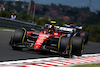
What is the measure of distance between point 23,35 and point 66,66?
336cm

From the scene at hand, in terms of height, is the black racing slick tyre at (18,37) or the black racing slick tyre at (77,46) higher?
the black racing slick tyre at (18,37)

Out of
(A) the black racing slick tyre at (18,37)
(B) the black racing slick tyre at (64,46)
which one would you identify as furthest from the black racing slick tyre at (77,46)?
(A) the black racing slick tyre at (18,37)

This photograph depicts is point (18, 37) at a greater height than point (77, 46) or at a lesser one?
greater

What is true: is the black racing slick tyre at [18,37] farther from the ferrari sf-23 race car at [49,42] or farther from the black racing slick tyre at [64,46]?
the black racing slick tyre at [64,46]

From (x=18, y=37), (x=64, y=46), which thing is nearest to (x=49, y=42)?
(x=64, y=46)

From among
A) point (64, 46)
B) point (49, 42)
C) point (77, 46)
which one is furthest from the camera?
point (49, 42)

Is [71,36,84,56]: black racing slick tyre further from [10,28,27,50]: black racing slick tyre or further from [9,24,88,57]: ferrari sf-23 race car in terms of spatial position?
[10,28,27,50]: black racing slick tyre

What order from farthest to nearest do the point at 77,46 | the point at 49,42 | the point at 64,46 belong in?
1. the point at 49,42
2. the point at 77,46
3. the point at 64,46

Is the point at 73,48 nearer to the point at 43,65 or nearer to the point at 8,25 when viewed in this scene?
the point at 43,65

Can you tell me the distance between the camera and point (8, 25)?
24172 mm

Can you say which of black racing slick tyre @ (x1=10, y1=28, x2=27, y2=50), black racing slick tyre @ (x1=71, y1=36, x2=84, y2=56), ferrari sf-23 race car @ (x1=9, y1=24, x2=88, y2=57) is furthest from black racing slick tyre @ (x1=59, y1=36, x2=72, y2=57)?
black racing slick tyre @ (x1=10, y1=28, x2=27, y2=50)

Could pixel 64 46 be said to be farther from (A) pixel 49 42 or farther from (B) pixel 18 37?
(B) pixel 18 37

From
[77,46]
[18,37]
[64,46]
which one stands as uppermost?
[18,37]

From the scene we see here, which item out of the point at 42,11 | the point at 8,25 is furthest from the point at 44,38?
the point at 42,11
